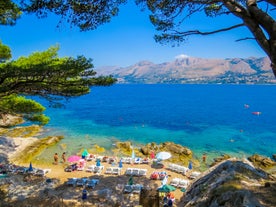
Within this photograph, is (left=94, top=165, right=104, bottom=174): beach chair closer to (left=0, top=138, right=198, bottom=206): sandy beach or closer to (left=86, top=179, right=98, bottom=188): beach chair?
(left=0, top=138, right=198, bottom=206): sandy beach

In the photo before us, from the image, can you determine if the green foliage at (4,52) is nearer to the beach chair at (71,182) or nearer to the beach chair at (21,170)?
the beach chair at (71,182)

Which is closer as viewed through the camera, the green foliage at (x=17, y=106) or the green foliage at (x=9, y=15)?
the green foliage at (x=9, y=15)

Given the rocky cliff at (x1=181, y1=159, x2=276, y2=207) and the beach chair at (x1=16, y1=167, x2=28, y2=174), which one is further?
the beach chair at (x1=16, y1=167, x2=28, y2=174)

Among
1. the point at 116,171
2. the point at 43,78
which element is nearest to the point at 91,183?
the point at 116,171

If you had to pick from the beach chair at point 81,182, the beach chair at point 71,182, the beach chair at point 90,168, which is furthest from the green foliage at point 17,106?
the beach chair at point 90,168

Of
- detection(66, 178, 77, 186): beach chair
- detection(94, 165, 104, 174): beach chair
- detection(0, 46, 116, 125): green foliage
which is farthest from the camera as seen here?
detection(94, 165, 104, 174): beach chair

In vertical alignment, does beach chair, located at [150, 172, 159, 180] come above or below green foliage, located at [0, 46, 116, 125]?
below

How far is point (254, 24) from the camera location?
5262 mm

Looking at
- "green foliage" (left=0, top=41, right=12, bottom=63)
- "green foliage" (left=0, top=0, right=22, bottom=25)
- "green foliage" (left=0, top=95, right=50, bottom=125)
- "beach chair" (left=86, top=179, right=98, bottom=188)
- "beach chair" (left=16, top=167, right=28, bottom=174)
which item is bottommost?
"beach chair" (left=86, top=179, right=98, bottom=188)

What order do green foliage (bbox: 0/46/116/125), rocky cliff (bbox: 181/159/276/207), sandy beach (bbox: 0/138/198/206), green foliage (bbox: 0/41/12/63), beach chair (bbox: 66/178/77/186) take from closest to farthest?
rocky cliff (bbox: 181/159/276/207) < green foliage (bbox: 0/46/116/125) < green foliage (bbox: 0/41/12/63) < sandy beach (bbox: 0/138/198/206) < beach chair (bbox: 66/178/77/186)

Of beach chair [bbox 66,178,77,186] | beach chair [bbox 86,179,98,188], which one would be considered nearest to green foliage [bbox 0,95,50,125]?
beach chair [bbox 66,178,77,186]

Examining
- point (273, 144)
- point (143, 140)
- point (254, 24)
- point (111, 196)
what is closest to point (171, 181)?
point (111, 196)

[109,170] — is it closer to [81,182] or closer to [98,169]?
[98,169]

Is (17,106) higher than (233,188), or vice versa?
(17,106)
